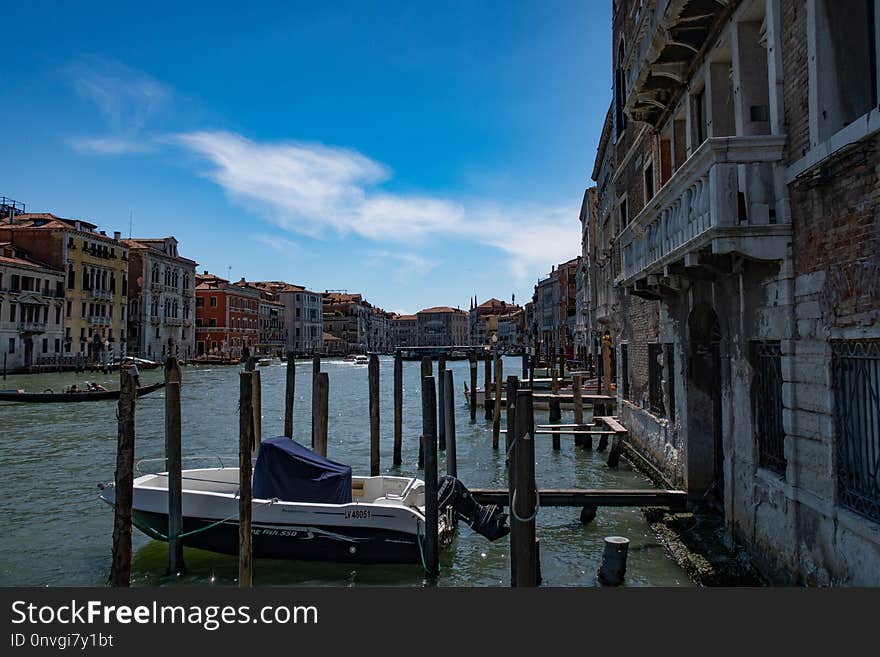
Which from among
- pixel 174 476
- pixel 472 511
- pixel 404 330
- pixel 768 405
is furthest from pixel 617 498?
pixel 404 330

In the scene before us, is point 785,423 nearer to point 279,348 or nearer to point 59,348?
point 59,348

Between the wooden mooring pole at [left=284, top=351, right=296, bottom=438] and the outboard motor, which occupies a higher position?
the wooden mooring pole at [left=284, top=351, right=296, bottom=438]

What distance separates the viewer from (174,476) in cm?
735

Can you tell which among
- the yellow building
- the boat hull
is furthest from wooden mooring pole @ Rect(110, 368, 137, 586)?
the yellow building

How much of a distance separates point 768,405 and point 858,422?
1423 millimetres

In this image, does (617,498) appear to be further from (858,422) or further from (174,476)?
(174,476)

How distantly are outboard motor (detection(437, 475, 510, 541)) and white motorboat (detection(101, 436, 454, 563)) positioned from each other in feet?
1.25

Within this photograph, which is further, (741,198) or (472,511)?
(472,511)

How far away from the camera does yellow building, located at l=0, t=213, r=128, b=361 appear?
44.6 meters

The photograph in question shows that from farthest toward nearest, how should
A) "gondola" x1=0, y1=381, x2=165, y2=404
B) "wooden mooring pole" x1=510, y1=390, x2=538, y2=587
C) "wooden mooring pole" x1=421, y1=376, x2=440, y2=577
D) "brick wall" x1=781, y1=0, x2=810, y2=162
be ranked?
"gondola" x1=0, y1=381, x2=165, y2=404 → "wooden mooring pole" x1=421, y1=376, x2=440, y2=577 → "brick wall" x1=781, y1=0, x2=810, y2=162 → "wooden mooring pole" x1=510, y1=390, x2=538, y2=587

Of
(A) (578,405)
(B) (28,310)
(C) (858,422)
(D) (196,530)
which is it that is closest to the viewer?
(C) (858,422)

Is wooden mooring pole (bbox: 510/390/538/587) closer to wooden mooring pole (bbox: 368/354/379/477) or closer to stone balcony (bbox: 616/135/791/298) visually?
stone balcony (bbox: 616/135/791/298)

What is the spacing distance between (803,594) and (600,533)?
442 cm

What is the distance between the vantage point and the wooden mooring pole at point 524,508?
4754 mm
